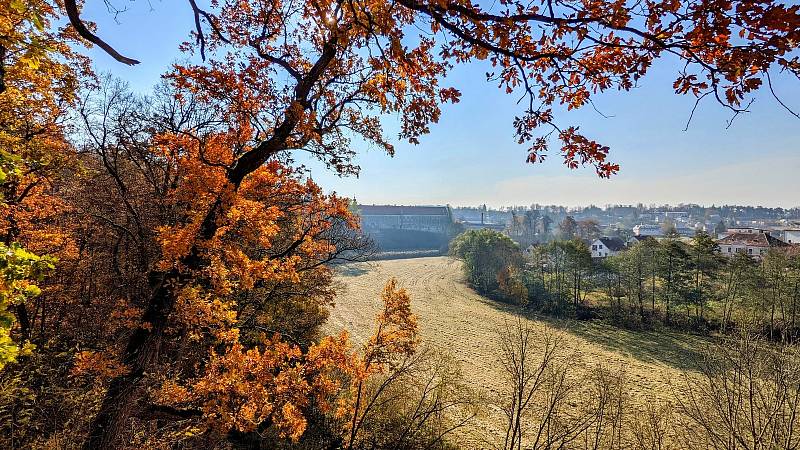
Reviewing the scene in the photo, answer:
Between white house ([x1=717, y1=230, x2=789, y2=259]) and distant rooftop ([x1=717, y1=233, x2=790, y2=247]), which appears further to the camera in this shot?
distant rooftop ([x1=717, y1=233, x2=790, y2=247])

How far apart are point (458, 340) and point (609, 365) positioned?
33.1ft

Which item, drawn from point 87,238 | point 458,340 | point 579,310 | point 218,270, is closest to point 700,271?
point 579,310

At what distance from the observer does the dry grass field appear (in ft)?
61.7

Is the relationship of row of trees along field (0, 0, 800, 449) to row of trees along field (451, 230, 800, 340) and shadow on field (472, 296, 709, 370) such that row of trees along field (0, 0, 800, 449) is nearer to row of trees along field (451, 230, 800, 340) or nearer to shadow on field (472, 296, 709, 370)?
shadow on field (472, 296, 709, 370)

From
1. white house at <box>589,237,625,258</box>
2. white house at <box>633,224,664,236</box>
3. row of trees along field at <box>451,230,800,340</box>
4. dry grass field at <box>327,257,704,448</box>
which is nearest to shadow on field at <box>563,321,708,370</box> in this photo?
dry grass field at <box>327,257,704,448</box>

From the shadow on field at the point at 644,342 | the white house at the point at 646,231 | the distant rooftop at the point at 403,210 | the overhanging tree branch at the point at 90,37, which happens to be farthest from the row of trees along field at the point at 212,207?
the white house at the point at 646,231

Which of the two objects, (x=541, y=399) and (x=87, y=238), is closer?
(x=87, y=238)

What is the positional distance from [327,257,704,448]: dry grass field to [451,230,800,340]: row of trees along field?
95.5 inches

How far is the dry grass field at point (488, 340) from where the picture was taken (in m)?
18.8

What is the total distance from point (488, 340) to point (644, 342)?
40.7 feet

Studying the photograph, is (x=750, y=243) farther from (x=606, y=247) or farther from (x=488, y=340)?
(x=488, y=340)

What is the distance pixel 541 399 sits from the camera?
55.2 feet

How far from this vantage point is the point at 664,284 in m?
30.0

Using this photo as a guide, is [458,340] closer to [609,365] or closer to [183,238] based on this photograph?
[609,365]
